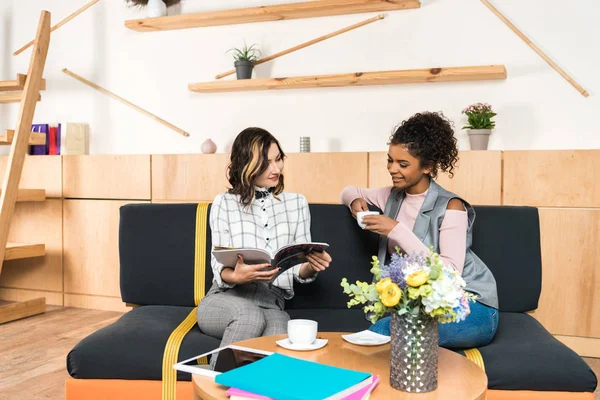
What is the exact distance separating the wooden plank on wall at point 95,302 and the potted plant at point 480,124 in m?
2.51

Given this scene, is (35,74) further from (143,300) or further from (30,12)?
(143,300)

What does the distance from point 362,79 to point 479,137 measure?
2.63 ft

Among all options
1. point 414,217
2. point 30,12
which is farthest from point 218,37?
point 414,217

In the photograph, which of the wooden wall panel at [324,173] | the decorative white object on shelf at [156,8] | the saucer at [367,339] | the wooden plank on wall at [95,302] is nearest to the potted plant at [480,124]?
the wooden wall panel at [324,173]

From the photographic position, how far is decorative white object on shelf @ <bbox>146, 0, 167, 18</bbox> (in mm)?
4184

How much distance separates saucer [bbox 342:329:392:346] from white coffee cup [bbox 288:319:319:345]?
0.14m

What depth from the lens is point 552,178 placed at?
3.17m

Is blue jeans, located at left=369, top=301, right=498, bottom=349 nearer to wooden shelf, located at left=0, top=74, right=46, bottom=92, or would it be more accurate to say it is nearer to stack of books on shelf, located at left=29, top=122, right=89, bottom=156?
wooden shelf, located at left=0, top=74, right=46, bottom=92

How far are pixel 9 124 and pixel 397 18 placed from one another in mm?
3200

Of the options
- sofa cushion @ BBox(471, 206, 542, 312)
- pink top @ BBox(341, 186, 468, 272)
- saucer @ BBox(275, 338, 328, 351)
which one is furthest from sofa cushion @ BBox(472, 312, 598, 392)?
saucer @ BBox(275, 338, 328, 351)

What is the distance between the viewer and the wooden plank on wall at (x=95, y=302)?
4023 mm

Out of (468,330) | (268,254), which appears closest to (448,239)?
(468,330)

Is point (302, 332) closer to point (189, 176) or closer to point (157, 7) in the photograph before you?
point (189, 176)

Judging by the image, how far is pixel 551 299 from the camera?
317 centimetres
